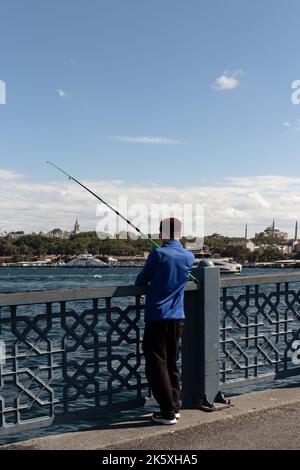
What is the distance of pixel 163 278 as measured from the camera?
179 inches

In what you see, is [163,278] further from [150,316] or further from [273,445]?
[273,445]

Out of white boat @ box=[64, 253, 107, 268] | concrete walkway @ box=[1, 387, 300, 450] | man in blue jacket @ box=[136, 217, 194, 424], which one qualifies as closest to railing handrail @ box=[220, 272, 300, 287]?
man in blue jacket @ box=[136, 217, 194, 424]

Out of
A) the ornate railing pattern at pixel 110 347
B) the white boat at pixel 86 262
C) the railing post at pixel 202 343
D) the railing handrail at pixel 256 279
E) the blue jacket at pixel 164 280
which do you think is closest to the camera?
the ornate railing pattern at pixel 110 347

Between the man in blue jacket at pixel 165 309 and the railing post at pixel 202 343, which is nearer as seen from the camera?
the man in blue jacket at pixel 165 309

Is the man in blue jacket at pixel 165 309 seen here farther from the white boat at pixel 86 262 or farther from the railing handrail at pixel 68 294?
the white boat at pixel 86 262

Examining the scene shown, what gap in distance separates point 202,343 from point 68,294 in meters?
1.32

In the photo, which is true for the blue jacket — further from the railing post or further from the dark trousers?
the railing post

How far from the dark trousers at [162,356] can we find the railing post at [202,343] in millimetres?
437

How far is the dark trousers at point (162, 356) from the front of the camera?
4.57 meters

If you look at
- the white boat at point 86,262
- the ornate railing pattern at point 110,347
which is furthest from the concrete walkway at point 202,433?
the white boat at point 86,262

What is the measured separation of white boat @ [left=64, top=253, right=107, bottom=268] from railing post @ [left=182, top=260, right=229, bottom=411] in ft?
496

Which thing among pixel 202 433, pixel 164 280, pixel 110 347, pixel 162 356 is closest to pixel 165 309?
pixel 164 280
